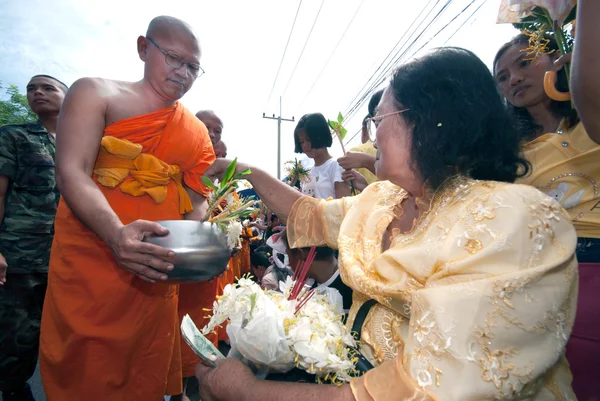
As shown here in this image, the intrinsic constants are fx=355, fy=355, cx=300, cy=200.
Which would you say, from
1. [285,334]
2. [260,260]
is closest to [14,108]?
[260,260]

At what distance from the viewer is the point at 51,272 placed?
2076 millimetres

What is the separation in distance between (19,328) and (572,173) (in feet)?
12.6

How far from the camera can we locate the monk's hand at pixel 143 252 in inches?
62.4

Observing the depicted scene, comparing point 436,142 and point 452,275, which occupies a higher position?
point 436,142

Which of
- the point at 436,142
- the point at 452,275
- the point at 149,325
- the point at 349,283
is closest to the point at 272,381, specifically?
the point at 349,283

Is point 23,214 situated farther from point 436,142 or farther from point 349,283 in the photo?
point 436,142

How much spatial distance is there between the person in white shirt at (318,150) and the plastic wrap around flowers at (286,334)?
288 cm

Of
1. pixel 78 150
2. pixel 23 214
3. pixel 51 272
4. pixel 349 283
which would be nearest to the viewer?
pixel 349 283

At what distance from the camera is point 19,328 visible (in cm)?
278

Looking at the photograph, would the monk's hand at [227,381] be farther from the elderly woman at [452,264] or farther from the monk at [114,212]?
the monk at [114,212]

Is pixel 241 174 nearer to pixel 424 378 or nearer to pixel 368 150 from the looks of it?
pixel 424 378

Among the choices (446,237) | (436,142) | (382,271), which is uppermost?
(436,142)

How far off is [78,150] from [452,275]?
1900mm

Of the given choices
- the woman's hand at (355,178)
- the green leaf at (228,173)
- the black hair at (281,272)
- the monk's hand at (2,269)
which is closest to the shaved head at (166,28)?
the green leaf at (228,173)
